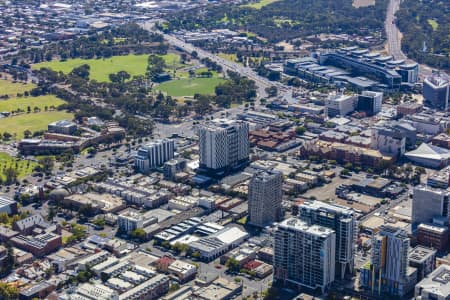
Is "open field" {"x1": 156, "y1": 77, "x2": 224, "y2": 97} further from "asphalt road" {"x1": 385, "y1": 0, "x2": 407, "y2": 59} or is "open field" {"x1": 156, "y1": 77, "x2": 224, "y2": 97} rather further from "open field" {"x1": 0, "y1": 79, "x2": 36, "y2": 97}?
"asphalt road" {"x1": 385, "y1": 0, "x2": 407, "y2": 59}

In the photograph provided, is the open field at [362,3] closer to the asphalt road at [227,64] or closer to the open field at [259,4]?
the open field at [259,4]

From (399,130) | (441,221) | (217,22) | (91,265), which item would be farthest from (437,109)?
(217,22)

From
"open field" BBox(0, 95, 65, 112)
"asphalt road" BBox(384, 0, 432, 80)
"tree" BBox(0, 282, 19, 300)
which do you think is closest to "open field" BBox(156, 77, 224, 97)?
"open field" BBox(0, 95, 65, 112)

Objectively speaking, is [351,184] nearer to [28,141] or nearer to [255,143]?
[255,143]

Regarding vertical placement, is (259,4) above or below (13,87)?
above

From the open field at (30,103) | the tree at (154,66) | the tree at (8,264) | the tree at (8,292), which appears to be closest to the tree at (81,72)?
the tree at (154,66)

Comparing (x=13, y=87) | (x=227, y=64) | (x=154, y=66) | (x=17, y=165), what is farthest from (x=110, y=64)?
(x=17, y=165)

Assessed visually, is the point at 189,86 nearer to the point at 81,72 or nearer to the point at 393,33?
the point at 81,72

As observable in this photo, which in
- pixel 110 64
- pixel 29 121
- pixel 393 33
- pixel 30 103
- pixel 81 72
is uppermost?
pixel 393 33
